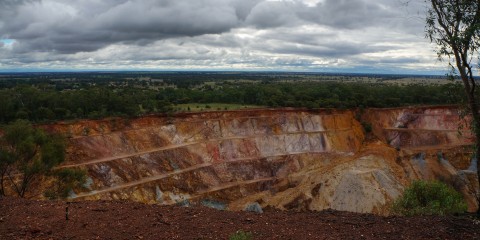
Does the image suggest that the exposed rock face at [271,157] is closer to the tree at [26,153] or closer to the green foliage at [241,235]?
the tree at [26,153]

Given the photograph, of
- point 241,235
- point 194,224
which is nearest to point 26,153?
point 194,224

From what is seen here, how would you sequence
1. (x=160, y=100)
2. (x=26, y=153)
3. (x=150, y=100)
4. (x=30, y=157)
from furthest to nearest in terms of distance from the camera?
(x=160, y=100), (x=150, y=100), (x=30, y=157), (x=26, y=153)

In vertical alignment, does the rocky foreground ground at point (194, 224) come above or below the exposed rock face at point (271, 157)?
above

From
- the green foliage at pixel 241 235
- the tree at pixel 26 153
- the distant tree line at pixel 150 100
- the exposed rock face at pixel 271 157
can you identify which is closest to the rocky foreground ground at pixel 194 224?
the green foliage at pixel 241 235

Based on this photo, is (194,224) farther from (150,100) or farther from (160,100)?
(160,100)

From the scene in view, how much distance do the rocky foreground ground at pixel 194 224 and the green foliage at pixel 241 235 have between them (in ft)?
0.71

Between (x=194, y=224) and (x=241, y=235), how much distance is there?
1.84 meters

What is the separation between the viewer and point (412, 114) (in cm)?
6894

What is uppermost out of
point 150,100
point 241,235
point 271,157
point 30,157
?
point 241,235

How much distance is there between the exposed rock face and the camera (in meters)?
42.0

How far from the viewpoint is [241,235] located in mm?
9992

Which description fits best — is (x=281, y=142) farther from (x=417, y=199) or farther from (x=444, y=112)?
(x=417, y=199)

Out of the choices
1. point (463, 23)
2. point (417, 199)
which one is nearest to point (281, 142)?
point (417, 199)

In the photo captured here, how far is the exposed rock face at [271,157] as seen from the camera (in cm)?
4203
